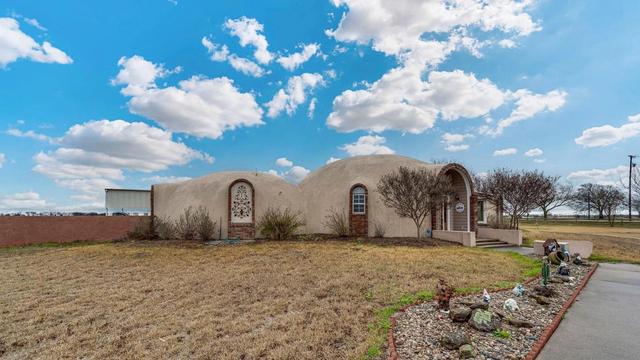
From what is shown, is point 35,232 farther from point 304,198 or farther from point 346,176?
point 346,176

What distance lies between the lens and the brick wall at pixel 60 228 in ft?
66.5

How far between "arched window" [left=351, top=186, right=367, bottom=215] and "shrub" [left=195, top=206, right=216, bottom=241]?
7.96m

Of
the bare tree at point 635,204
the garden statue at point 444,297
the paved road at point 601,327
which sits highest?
the bare tree at point 635,204

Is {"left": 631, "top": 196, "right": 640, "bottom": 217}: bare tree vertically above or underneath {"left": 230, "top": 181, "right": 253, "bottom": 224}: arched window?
underneath

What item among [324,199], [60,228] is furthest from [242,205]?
[60,228]

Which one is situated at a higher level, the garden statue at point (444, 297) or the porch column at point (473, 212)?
the porch column at point (473, 212)

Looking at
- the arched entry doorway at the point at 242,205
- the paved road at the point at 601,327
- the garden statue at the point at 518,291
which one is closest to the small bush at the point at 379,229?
the arched entry doorway at the point at 242,205

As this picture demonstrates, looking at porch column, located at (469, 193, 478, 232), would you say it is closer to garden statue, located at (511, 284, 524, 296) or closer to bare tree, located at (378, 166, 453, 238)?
bare tree, located at (378, 166, 453, 238)

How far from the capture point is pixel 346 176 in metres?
19.8

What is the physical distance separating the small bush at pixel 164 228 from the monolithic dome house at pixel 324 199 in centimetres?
50

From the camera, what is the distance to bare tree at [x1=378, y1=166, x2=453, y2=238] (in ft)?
54.5

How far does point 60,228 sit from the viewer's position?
21719 mm

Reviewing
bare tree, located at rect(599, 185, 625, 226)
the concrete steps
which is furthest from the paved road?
bare tree, located at rect(599, 185, 625, 226)

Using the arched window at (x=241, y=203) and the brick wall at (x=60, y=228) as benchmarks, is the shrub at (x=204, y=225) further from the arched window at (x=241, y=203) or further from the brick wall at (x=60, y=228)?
the brick wall at (x=60, y=228)
